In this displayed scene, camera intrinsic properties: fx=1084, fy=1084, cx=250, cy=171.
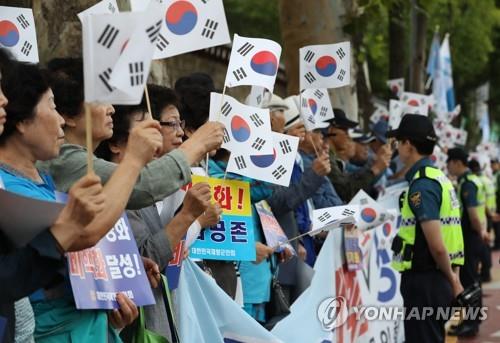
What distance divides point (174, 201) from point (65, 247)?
6.77 ft

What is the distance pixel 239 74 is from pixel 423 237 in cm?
219

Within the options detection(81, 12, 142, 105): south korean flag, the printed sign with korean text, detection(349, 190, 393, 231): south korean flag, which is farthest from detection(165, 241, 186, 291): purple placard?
detection(349, 190, 393, 231): south korean flag

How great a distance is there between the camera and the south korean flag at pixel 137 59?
320cm

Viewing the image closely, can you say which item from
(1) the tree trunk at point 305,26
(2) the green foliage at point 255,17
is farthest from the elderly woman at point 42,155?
(2) the green foliage at point 255,17

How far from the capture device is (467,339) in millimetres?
11516

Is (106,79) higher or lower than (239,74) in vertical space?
higher

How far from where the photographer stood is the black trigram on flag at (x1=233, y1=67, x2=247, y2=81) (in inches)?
228

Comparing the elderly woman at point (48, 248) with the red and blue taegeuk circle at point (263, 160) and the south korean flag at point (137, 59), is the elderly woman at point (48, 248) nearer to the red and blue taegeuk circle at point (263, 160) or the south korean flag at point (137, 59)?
the south korean flag at point (137, 59)

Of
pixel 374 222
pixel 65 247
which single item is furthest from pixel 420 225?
pixel 65 247

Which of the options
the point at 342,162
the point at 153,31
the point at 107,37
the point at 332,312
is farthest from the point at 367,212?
the point at 107,37

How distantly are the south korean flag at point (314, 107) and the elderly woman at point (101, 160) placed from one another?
3.26 m

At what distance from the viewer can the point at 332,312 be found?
764 cm

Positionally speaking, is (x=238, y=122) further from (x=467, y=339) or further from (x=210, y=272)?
(x=467, y=339)

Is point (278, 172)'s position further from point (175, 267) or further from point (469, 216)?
point (469, 216)
